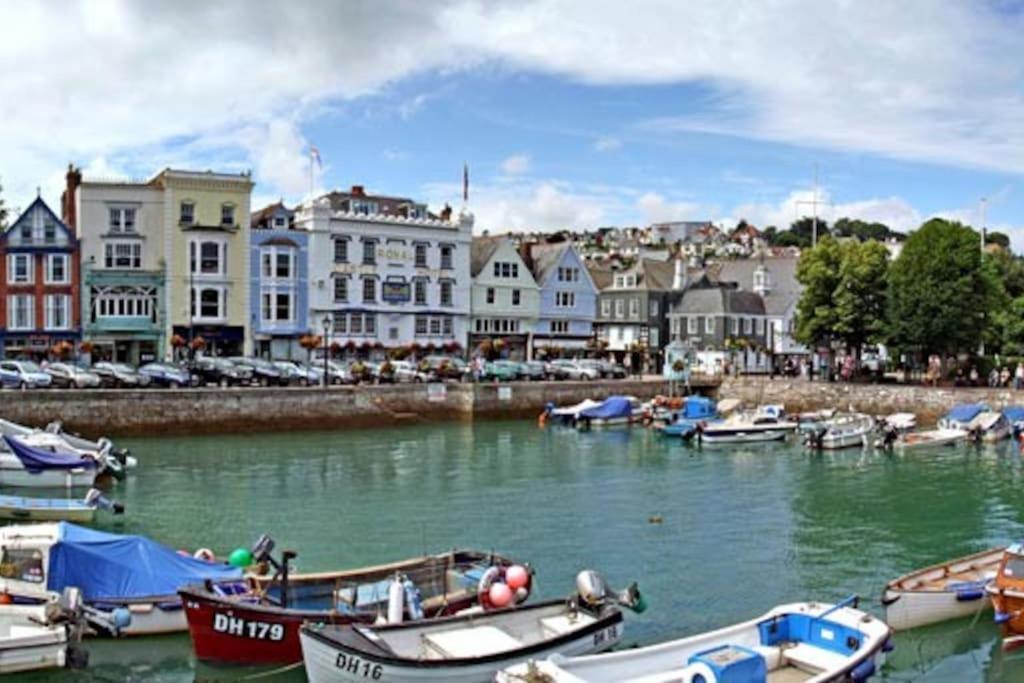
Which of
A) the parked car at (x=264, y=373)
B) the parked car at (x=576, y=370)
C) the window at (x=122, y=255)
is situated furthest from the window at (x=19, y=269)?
the parked car at (x=576, y=370)

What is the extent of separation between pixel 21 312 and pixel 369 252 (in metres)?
23.7

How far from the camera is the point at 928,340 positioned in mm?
71625

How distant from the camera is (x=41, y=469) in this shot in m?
38.8

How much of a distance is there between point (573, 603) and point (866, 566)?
12.8m

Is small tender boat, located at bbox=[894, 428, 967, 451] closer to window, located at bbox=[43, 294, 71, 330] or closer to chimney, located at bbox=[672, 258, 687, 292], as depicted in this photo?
chimney, located at bbox=[672, 258, 687, 292]

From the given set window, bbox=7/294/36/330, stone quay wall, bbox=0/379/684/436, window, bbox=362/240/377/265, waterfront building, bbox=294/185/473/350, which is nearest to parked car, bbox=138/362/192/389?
stone quay wall, bbox=0/379/684/436

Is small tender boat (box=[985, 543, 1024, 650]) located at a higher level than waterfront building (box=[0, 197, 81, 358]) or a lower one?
lower

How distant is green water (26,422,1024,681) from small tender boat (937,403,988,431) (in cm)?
500

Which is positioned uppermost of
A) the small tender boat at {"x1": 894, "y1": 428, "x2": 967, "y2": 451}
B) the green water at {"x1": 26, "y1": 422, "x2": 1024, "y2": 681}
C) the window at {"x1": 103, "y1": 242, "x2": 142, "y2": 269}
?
the window at {"x1": 103, "y1": 242, "x2": 142, "y2": 269}

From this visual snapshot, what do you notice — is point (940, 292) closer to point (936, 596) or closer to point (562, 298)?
point (562, 298)

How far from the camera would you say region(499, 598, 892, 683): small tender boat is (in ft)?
53.8

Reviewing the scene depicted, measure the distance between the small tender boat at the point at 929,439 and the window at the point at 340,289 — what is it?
129ft

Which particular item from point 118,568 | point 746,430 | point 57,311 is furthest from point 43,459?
point 746,430

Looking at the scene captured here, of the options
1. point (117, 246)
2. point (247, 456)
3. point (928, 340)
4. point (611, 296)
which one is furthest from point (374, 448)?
point (611, 296)
